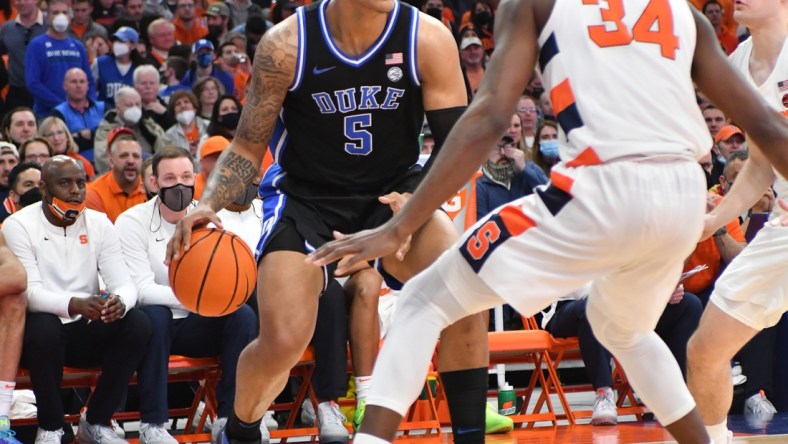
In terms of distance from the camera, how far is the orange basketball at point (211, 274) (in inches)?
183

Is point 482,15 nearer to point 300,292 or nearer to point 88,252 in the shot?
point 88,252

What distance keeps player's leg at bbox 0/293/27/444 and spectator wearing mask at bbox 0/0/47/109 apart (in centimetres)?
659

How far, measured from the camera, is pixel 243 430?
509cm

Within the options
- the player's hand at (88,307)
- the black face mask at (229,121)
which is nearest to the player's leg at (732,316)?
the player's hand at (88,307)

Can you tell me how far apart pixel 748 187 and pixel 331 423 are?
3186mm

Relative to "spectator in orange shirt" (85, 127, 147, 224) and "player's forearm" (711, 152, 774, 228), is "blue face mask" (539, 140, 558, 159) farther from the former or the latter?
"player's forearm" (711, 152, 774, 228)

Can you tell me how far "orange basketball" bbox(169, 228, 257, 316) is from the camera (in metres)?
4.66

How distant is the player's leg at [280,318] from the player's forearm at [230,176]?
338mm

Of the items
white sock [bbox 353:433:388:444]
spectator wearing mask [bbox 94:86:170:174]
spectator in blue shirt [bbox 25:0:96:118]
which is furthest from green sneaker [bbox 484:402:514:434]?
spectator in blue shirt [bbox 25:0:96:118]

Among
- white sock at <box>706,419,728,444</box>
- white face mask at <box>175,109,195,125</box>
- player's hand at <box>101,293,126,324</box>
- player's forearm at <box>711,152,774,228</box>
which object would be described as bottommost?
white face mask at <box>175,109,195,125</box>

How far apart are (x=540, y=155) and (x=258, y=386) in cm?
677

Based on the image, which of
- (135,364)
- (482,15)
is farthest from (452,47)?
(482,15)

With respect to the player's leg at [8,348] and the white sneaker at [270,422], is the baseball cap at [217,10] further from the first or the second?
the player's leg at [8,348]

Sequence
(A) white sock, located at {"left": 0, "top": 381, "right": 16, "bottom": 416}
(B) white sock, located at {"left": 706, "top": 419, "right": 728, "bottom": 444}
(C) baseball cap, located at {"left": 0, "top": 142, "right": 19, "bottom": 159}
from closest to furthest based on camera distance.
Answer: (B) white sock, located at {"left": 706, "top": 419, "right": 728, "bottom": 444} → (A) white sock, located at {"left": 0, "top": 381, "right": 16, "bottom": 416} → (C) baseball cap, located at {"left": 0, "top": 142, "right": 19, "bottom": 159}
